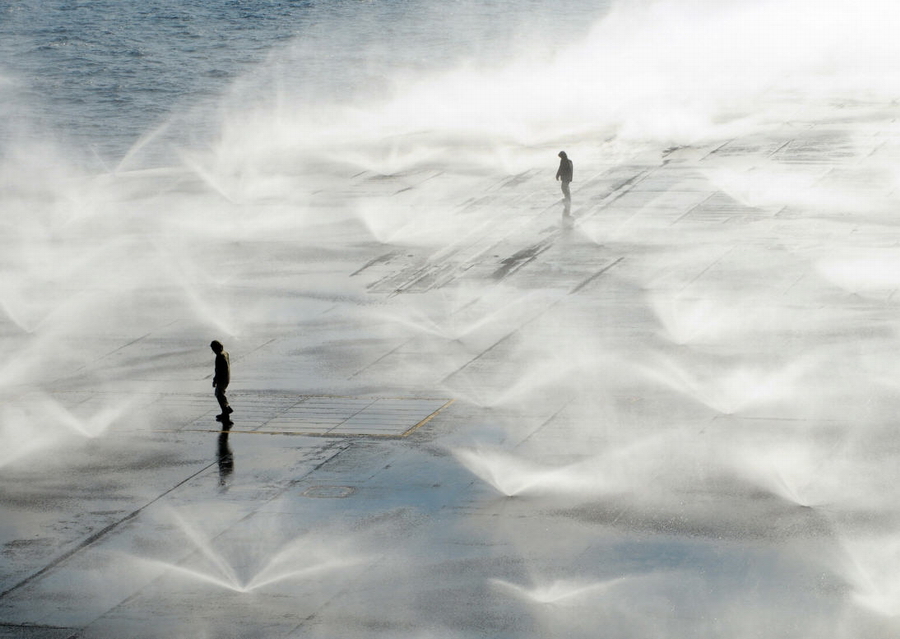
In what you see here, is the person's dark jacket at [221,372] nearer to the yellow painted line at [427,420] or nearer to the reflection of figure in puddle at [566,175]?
the yellow painted line at [427,420]

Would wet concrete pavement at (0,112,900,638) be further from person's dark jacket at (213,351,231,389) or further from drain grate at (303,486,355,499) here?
person's dark jacket at (213,351,231,389)

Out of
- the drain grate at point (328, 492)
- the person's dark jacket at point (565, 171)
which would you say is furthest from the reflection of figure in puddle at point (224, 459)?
the person's dark jacket at point (565, 171)

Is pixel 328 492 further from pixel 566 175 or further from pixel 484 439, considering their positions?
pixel 566 175

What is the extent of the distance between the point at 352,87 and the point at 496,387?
85.0m

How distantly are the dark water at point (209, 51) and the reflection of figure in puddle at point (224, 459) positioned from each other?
46983 mm

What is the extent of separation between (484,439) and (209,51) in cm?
11442

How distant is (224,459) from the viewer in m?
21.1

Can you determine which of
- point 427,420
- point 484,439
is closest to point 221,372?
point 427,420

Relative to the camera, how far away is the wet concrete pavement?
52.7 feet

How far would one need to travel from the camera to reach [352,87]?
351 feet

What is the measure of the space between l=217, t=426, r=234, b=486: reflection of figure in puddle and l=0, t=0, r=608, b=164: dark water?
154ft

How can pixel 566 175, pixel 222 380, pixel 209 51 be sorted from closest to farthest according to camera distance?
1. pixel 222 380
2. pixel 566 175
3. pixel 209 51

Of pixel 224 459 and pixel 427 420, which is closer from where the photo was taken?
pixel 224 459

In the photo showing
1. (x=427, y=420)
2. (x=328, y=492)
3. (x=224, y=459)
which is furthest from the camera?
(x=427, y=420)
